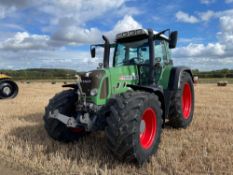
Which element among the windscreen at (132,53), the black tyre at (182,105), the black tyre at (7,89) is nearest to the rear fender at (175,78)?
the black tyre at (182,105)

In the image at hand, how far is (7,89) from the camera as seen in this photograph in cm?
1642

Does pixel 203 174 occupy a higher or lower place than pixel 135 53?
lower

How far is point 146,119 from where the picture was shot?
5.39 metres

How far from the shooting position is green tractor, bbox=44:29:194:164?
477 centimetres

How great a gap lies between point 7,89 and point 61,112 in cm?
1159

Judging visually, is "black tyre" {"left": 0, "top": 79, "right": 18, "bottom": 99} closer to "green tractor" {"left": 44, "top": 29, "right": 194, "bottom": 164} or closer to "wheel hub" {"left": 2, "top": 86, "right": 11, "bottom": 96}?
"wheel hub" {"left": 2, "top": 86, "right": 11, "bottom": 96}

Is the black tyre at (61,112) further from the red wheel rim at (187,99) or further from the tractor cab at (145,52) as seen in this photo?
the red wheel rim at (187,99)

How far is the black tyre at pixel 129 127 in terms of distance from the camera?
15.3ft

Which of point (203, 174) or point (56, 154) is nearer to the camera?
point (203, 174)

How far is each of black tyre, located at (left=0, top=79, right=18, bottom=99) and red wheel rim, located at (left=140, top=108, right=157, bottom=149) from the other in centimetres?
1261

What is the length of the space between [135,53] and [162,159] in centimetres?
264

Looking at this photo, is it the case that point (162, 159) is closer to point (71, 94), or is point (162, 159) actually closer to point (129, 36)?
point (71, 94)

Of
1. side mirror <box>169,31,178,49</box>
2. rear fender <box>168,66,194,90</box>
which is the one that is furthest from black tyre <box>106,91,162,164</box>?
rear fender <box>168,66,194,90</box>

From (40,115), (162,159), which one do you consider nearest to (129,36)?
(162,159)
